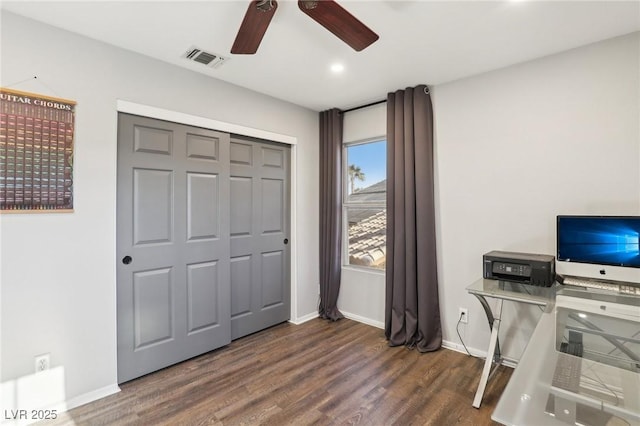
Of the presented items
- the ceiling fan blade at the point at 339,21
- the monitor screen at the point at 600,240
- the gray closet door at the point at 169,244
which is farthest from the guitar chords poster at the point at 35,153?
the monitor screen at the point at 600,240

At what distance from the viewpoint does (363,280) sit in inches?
140

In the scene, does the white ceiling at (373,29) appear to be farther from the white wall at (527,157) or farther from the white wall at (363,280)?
the white wall at (363,280)

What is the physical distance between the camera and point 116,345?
223cm

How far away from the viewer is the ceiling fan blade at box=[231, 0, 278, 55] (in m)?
1.51

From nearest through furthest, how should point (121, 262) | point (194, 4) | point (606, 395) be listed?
point (606, 395) < point (194, 4) < point (121, 262)

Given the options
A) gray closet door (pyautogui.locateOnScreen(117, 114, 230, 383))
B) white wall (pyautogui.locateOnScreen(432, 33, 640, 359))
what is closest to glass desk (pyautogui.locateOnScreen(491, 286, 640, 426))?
white wall (pyautogui.locateOnScreen(432, 33, 640, 359))

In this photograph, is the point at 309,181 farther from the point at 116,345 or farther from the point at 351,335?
the point at 116,345

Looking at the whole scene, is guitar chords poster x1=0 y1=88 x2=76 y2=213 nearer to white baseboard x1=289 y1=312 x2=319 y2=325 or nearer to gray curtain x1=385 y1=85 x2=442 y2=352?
white baseboard x1=289 y1=312 x2=319 y2=325

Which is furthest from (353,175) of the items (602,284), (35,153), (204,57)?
(35,153)

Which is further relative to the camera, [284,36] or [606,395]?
[284,36]

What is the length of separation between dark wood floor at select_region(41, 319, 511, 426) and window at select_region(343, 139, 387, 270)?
3.42ft

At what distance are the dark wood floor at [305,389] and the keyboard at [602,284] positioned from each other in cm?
87

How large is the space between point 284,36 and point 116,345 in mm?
2507

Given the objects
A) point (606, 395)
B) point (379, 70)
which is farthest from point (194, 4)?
point (606, 395)
